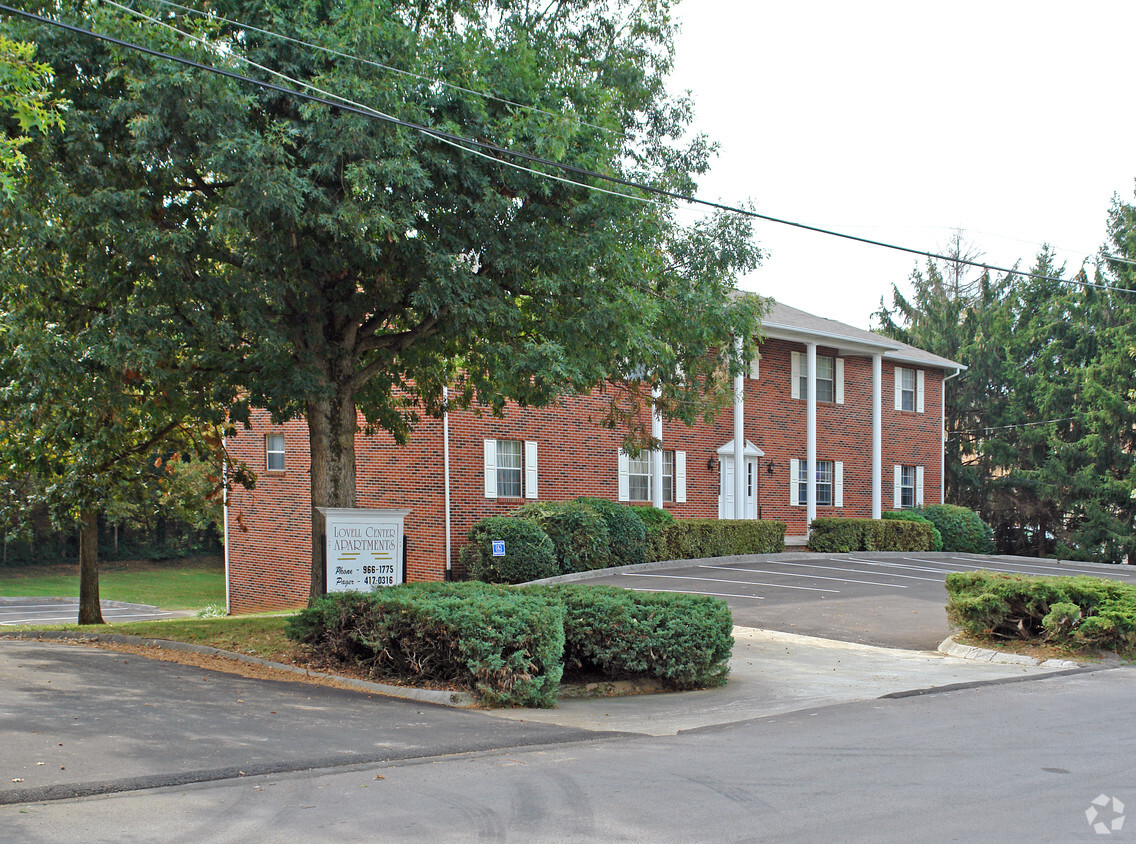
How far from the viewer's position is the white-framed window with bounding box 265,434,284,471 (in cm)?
2662

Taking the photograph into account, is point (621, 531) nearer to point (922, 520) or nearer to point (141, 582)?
point (922, 520)

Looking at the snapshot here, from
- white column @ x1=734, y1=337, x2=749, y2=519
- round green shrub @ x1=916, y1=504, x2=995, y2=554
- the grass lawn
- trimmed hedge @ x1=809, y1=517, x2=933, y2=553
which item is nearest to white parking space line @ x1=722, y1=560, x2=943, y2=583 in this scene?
trimmed hedge @ x1=809, y1=517, x2=933, y2=553

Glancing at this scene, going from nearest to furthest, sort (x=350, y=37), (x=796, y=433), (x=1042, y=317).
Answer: (x=350, y=37)
(x=796, y=433)
(x=1042, y=317)

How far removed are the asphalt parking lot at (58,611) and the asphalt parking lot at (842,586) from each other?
1581 cm

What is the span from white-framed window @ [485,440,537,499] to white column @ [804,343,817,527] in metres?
10.3

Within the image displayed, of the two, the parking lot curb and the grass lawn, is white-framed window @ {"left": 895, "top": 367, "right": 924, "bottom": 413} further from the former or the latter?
the grass lawn

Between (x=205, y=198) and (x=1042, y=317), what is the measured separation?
1495 inches

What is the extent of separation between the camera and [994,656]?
13398mm

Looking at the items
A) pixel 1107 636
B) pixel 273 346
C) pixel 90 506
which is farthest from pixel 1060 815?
pixel 90 506

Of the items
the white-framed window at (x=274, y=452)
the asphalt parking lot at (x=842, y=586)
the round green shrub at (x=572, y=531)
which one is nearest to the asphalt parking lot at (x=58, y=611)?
the white-framed window at (x=274, y=452)

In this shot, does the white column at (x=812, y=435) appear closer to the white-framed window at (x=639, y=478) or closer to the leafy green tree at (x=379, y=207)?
the white-framed window at (x=639, y=478)

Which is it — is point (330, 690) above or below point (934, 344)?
below

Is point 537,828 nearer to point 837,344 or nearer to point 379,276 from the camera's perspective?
point 379,276

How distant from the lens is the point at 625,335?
43.8ft
